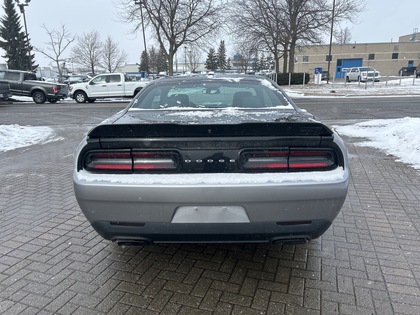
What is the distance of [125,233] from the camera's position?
96.2 inches

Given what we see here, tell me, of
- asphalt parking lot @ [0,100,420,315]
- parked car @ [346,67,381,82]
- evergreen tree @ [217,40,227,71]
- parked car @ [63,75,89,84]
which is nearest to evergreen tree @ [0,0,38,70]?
parked car @ [63,75,89,84]

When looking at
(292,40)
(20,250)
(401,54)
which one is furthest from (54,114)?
(401,54)

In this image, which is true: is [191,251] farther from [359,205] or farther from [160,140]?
[359,205]

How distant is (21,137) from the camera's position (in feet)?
29.6

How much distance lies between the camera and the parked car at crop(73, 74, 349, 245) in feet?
7.41

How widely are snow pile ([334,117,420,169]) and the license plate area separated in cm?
483

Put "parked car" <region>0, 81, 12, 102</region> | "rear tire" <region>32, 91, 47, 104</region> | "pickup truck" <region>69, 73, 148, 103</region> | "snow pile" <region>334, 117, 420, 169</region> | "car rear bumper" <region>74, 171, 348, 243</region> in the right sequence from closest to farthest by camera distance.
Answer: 1. "car rear bumper" <region>74, 171, 348, 243</region>
2. "snow pile" <region>334, 117, 420, 169</region>
3. "parked car" <region>0, 81, 12, 102</region>
4. "pickup truck" <region>69, 73, 148, 103</region>
5. "rear tire" <region>32, 91, 47, 104</region>

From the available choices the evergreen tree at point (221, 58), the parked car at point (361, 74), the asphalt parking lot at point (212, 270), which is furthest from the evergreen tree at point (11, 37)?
the asphalt parking lot at point (212, 270)

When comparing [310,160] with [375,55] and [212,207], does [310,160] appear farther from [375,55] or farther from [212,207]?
[375,55]

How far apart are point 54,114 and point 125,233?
1408 cm

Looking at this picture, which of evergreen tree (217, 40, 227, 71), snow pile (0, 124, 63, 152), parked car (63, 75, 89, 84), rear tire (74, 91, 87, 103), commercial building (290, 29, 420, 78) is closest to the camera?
snow pile (0, 124, 63, 152)

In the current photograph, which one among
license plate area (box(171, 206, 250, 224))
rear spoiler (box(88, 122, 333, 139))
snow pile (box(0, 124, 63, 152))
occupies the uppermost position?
rear spoiler (box(88, 122, 333, 139))

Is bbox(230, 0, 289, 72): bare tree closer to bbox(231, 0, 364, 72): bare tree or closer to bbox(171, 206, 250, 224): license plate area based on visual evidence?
bbox(231, 0, 364, 72): bare tree

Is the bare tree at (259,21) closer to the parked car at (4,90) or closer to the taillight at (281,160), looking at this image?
the parked car at (4,90)
